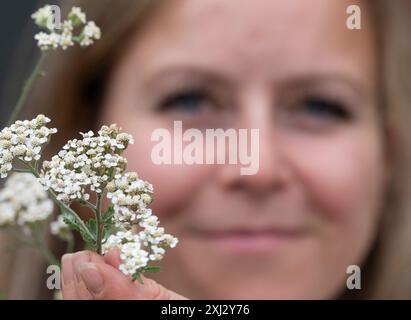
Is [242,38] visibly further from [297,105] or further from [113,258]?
[113,258]

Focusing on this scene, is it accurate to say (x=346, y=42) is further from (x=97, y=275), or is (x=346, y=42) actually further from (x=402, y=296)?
(x=97, y=275)

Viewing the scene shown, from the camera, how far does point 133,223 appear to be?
49cm

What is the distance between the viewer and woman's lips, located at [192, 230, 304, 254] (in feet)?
4.34

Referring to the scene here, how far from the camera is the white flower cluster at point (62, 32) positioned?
63 centimetres

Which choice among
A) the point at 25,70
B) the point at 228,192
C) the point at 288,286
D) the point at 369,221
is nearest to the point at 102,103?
the point at 25,70

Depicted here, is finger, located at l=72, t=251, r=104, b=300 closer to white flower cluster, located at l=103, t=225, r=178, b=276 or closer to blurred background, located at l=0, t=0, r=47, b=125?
white flower cluster, located at l=103, t=225, r=178, b=276

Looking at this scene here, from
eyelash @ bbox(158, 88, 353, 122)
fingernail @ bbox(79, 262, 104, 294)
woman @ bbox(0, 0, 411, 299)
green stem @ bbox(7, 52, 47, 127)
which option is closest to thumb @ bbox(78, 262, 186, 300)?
fingernail @ bbox(79, 262, 104, 294)

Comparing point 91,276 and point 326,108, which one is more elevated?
point 326,108

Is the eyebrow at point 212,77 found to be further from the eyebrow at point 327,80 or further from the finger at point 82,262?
the finger at point 82,262

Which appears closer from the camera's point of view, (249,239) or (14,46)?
(249,239)

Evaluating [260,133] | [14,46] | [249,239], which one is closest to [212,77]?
[260,133]

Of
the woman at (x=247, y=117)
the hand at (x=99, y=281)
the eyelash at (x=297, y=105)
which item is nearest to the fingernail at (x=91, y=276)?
the hand at (x=99, y=281)

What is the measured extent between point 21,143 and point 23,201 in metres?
0.23

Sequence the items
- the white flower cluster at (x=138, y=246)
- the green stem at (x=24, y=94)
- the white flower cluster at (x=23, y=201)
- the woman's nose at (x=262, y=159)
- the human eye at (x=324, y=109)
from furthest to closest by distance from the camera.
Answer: the human eye at (x=324, y=109) → the woman's nose at (x=262, y=159) → the white flower cluster at (x=23, y=201) → the green stem at (x=24, y=94) → the white flower cluster at (x=138, y=246)
